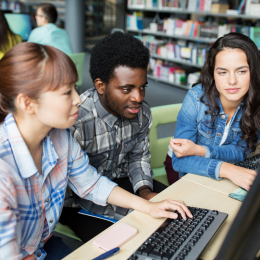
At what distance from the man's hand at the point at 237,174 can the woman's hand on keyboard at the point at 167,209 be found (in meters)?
0.31

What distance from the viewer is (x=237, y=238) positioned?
356 mm

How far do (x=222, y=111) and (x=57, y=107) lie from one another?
0.86 meters

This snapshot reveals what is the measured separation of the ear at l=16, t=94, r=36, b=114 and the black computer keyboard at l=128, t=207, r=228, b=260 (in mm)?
463

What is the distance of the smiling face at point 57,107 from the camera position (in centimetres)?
79

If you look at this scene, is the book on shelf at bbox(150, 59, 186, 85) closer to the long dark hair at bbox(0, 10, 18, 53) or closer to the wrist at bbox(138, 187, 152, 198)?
the long dark hair at bbox(0, 10, 18, 53)

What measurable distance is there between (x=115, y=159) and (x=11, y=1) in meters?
8.09

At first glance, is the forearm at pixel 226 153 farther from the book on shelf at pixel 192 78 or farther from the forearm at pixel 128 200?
the book on shelf at pixel 192 78

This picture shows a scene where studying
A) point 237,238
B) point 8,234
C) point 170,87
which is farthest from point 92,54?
point 170,87

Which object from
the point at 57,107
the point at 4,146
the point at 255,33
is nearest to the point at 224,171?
the point at 57,107

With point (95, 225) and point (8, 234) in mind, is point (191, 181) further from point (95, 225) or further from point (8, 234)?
point (8, 234)

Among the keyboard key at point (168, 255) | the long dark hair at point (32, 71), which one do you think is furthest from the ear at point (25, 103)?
the keyboard key at point (168, 255)

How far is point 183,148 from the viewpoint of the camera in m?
1.22

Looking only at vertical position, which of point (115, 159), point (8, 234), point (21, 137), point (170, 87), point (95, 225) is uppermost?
point (21, 137)

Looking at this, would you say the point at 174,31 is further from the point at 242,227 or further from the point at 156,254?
the point at 242,227
